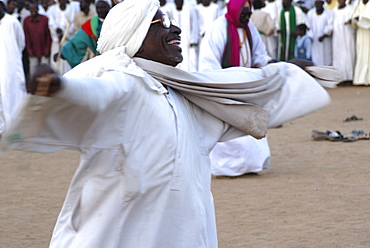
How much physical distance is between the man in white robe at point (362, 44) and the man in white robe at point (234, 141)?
10.9 meters

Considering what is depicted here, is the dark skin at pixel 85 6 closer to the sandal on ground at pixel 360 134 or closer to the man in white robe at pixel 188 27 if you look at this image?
the man in white robe at pixel 188 27

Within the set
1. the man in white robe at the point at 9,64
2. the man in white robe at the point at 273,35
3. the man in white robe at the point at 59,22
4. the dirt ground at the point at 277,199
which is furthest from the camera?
the man in white robe at the point at 59,22

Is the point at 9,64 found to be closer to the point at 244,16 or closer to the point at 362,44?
the point at 244,16

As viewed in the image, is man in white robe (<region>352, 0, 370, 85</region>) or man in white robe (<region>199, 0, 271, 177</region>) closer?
man in white robe (<region>199, 0, 271, 177</region>)

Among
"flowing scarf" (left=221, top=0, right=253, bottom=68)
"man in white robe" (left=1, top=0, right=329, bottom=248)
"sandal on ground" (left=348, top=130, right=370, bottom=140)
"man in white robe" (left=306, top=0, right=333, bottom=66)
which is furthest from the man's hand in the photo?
"man in white robe" (left=306, top=0, right=333, bottom=66)

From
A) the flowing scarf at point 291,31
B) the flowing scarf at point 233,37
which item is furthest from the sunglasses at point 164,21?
the flowing scarf at point 291,31

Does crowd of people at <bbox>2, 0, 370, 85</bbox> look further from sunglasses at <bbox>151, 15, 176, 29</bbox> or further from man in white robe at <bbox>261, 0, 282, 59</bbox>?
sunglasses at <bbox>151, 15, 176, 29</bbox>

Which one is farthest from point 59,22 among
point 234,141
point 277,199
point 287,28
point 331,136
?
point 277,199

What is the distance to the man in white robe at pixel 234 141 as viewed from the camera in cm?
771

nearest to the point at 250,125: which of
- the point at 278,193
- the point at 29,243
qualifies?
the point at 29,243

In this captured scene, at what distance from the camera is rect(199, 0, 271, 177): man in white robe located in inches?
304

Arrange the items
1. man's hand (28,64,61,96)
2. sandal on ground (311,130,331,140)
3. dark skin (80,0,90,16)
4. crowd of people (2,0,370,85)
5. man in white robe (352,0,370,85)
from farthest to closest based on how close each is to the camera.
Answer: man in white robe (352,0,370,85) < dark skin (80,0,90,16) < crowd of people (2,0,370,85) < sandal on ground (311,130,331,140) < man's hand (28,64,61,96)

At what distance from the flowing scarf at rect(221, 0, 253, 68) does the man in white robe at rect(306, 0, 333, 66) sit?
10991 mm

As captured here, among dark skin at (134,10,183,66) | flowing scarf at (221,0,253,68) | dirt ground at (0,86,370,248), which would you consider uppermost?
dark skin at (134,10,183,66)
